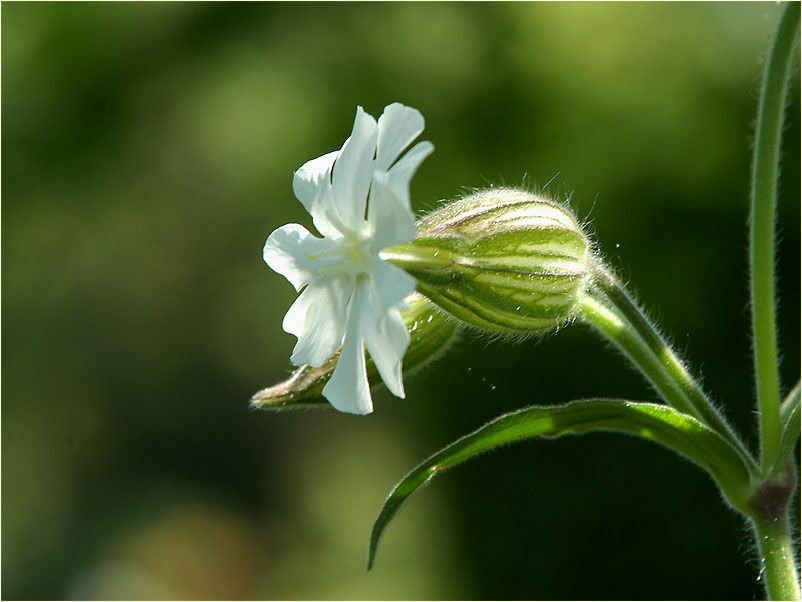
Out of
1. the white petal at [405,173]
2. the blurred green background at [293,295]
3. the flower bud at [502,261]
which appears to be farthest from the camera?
the blurred green background at [293,295]

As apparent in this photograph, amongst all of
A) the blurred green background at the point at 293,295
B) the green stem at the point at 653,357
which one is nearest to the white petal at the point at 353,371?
the green stem at the point at 653,357

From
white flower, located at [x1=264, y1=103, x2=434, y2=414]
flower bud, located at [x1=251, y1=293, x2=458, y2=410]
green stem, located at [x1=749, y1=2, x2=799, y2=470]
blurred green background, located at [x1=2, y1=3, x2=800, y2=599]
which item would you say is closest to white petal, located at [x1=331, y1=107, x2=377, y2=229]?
white flower, located at [x1=264, y1=103, x2=434, y2=414]

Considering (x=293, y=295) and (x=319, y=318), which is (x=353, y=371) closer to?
(x=319, y=318)

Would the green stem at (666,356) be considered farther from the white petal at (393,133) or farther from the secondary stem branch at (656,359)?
the white petal at (393,133)

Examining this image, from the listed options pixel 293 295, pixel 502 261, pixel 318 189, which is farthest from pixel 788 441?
pixel 293 295

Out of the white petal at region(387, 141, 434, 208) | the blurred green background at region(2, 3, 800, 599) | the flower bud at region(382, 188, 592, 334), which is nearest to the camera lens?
the white petal at region(387, 141, 434, 208)

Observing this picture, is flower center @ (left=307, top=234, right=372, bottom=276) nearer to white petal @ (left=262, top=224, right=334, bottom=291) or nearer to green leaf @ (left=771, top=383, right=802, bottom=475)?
white petal @ (left=262, top=224, right=334, bottom=291)

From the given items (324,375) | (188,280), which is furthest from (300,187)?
(188,280)
